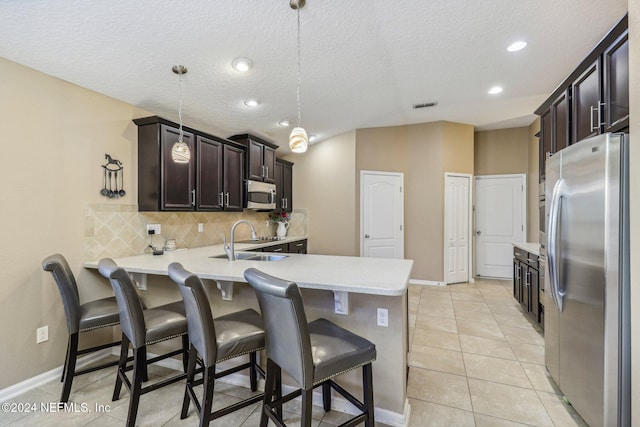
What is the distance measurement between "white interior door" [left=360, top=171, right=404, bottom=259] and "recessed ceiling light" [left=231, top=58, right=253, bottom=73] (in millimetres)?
2944

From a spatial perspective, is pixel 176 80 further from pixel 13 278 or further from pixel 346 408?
pixel 346 408

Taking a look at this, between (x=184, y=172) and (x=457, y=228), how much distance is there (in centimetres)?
461

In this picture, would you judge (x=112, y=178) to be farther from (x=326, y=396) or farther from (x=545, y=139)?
(x=545, y=139)

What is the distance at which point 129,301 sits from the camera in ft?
5.64

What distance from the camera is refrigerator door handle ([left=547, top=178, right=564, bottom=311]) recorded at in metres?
1.89

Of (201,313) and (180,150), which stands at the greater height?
(180,150)

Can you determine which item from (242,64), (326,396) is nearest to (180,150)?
(242,64)

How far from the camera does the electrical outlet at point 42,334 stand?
7.63 ft

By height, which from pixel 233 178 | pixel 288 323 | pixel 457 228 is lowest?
pixel 288 323

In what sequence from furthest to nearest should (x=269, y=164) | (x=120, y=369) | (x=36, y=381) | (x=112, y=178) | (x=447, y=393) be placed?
(x=269, y=164)
(x=112, y=178)
(x=36, y=381)
(x=447, y=393)
(x=120, y=369)

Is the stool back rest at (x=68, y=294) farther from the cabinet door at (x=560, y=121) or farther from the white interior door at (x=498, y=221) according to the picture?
the white interior door at (x=498, y=221)

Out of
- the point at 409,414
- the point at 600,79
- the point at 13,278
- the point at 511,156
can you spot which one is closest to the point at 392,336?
the point at 409,414

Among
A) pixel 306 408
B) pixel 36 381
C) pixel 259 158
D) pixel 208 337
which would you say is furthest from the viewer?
pixel 259 158

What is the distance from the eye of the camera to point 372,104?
3.93 m
